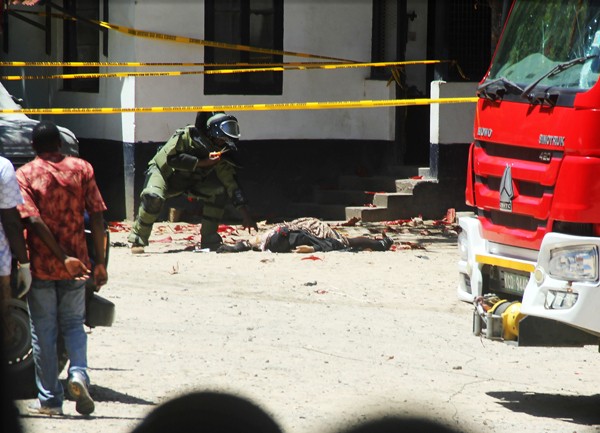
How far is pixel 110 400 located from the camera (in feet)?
21.5

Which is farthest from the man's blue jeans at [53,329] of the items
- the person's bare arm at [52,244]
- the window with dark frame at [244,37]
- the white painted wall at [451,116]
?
→ the white painted wall at [451,116]

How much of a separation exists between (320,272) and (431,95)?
18.1ft

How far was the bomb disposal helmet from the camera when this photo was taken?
12.6 metres

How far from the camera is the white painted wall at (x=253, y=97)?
15492mm

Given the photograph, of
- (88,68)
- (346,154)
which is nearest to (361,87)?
(346,154)

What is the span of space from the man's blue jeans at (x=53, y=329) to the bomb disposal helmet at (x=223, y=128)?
6.45 m

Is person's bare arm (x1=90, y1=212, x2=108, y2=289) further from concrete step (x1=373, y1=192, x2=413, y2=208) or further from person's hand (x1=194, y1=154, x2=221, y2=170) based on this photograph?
concrete step (x1=373, y1=192, x2=413, y2=208)

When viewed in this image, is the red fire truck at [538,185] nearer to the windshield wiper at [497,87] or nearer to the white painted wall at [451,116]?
the windshield wiper at [497,87]

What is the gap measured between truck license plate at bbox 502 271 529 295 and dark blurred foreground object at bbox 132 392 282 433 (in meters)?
4.96

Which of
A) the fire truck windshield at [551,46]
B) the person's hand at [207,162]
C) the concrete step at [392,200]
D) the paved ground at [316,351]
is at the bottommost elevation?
the paved ground at [316,351]

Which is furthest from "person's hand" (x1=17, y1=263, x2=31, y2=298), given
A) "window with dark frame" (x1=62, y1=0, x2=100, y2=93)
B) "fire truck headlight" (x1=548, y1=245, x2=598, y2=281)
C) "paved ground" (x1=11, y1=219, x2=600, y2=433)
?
"window with dark frame" (x1=62, y1=0, x2=100, y2=93)

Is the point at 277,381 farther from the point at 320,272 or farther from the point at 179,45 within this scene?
the point at 179,45

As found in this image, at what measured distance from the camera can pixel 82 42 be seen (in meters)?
17.3

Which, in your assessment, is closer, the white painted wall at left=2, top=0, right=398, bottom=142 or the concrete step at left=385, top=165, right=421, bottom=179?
the white painted wall at left=2, top=0, right=398, bottom=142
